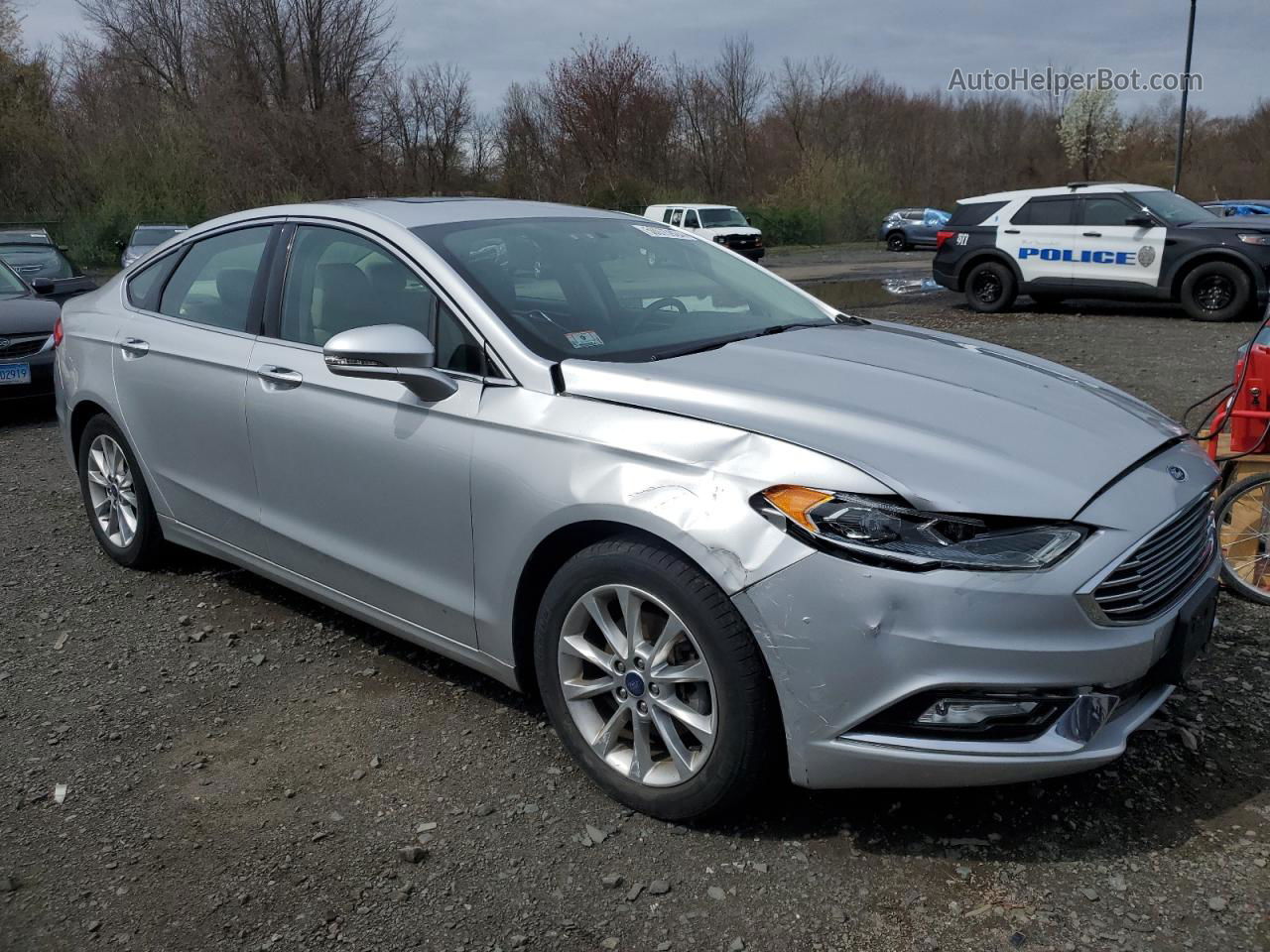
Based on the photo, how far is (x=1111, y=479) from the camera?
8.63 ft

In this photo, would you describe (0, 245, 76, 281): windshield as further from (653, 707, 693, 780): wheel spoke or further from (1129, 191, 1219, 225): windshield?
(1129, 191, 1219, 225): windshield

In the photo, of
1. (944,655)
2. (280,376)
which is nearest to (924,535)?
(944,655)

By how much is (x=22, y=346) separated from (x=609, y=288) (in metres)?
7.05

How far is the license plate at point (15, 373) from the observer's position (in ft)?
28.3

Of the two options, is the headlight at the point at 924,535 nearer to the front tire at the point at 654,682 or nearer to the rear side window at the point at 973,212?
the front tire at the point at 654,682

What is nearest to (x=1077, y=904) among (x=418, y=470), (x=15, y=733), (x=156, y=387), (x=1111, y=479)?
(x=1111, y=479)

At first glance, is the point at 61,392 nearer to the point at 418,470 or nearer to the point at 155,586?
the point at 155,586

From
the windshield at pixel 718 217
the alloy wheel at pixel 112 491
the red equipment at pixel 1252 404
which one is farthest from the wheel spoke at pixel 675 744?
the windshield at pixel 718 217

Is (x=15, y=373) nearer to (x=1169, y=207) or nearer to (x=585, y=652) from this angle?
(x=585, y=652)

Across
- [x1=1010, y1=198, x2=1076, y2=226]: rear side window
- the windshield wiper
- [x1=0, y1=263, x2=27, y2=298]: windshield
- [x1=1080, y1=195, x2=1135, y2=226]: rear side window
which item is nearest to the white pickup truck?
[x1=1010, y1=198, x2=1076, y2=226]: rear side window

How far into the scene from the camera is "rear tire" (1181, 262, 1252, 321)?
13164 millimetres

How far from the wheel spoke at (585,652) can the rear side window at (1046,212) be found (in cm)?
1324

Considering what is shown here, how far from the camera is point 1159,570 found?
2.62m

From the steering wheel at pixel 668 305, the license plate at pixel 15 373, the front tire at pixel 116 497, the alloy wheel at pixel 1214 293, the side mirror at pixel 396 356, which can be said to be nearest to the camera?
the side mirror at pixel 396 356
